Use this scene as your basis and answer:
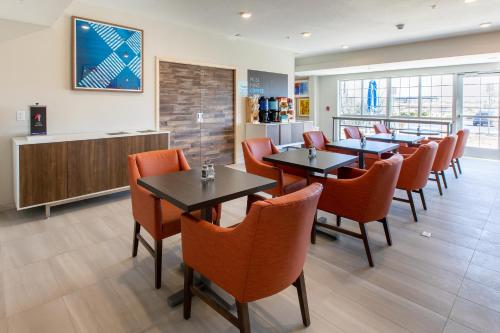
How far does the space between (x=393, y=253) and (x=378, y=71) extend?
7184 millimetres

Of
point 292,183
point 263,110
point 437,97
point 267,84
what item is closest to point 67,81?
point 292,183

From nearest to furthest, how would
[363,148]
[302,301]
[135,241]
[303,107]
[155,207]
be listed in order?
[302,301] < [155,207] < [135,241] < [363,148] < [303,107]

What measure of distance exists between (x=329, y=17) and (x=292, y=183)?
10.0 ft

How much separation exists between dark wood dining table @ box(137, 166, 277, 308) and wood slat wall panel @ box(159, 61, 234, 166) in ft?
10.3

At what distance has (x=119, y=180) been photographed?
13.6 feet

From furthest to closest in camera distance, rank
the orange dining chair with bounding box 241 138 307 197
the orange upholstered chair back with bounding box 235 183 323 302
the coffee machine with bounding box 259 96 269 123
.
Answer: the coffee machine with bounding box 259 96 269 123, the orange dining chair with bounding box 241 138 307 197, the orange upholstered chair back with bounding box 235 183 323 302

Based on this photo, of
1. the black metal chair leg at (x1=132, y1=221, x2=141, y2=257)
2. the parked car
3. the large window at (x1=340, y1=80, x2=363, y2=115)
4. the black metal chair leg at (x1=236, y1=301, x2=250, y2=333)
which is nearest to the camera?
the black metal chair leg at (x1=236, y1=301, x2=250, y2=333)

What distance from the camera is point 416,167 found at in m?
3.45

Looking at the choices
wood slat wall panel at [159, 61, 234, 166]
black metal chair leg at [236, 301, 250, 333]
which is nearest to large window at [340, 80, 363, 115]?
wood slat wall panel at [159, 61, 234, 166]

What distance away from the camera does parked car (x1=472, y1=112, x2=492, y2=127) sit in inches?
289

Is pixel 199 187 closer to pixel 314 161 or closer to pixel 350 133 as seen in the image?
pixel 314 161

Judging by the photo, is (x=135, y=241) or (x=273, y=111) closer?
(x=135, y=241)

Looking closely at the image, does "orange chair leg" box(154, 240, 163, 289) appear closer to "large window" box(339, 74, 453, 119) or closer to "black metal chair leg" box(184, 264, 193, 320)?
"black metal chair leg" box(184, 264, 193, 320)

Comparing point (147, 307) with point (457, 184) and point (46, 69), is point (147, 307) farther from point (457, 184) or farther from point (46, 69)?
point (457, 184)
